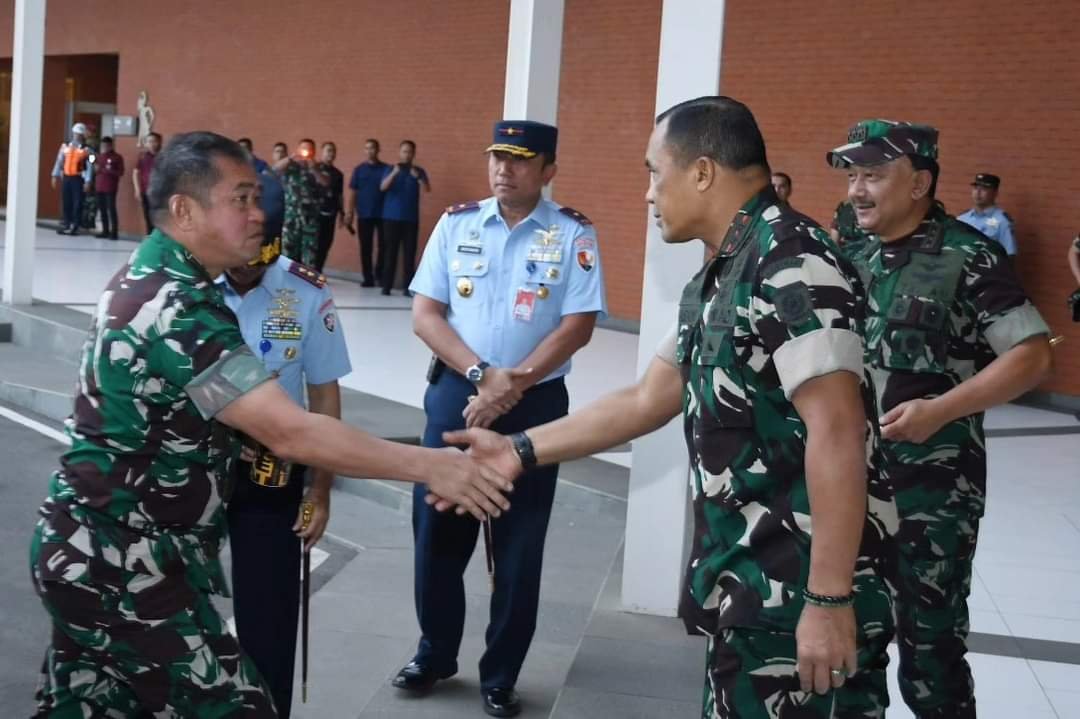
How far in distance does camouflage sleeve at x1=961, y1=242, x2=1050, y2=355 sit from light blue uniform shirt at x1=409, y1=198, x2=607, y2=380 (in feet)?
3.82

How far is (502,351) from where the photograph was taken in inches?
151

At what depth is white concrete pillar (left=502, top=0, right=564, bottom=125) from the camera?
5.05 m

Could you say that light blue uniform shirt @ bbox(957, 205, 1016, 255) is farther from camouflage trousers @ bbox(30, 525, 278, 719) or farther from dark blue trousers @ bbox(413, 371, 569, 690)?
camouflage trousers @ bbox(30, 525, 278, 719)

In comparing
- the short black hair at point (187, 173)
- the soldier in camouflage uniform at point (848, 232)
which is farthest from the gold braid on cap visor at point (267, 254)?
the soldier in camouflage uniform at point (848, 232)

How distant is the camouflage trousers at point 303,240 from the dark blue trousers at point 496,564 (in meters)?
11.6

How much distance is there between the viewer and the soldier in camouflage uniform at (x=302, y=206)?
49.3 ft

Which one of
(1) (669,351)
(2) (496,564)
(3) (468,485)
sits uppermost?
(1) (669,351)

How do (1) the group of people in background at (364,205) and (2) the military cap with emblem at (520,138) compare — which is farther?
(1) the group of people in background at (364,205)

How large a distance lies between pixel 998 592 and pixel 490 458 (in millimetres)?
3276

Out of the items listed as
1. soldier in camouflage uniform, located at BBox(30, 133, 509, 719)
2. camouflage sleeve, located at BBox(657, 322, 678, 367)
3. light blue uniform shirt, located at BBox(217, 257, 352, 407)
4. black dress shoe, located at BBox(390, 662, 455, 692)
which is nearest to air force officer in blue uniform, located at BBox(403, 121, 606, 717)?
black dress shoe, located at BBox(390, 662, 455, 692)

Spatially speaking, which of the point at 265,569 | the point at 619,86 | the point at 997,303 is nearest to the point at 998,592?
the point at 997,303

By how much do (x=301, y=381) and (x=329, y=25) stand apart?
49.3 ft

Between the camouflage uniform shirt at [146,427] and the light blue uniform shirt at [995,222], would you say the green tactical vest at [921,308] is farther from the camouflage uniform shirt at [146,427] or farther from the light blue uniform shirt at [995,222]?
the light blue uniform shirt at [995,222]

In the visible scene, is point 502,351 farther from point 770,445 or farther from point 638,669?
point 770,445
